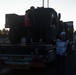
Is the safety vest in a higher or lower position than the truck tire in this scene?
lower

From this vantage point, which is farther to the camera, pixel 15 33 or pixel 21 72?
pixel 15 33

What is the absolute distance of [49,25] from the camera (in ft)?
43.7

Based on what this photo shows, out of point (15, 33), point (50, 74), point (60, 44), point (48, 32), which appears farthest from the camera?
point (15, 33)

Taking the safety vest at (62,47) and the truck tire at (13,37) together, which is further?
the truck tire at (13,37)

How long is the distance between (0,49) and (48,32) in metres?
3.08

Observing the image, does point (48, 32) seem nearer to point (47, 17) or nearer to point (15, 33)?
point (47, 17)

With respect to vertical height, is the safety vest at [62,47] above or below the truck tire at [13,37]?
below

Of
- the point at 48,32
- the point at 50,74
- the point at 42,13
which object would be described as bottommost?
the point at 50,74

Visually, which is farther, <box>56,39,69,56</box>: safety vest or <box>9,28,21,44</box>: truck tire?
<box>9,28,21,44</box>: truck tire

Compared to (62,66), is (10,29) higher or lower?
higher

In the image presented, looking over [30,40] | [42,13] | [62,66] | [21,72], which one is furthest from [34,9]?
[62,66]

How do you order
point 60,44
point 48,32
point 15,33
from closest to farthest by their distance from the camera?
1. point 60,44
2. point 48,32
3. point 15,33

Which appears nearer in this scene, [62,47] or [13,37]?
[62,47]

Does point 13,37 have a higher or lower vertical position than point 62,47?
higher
